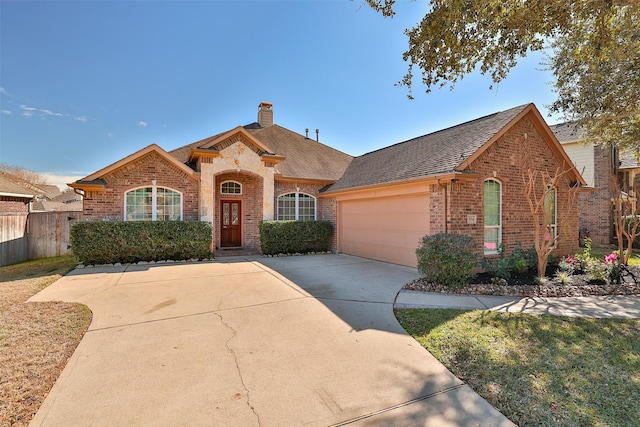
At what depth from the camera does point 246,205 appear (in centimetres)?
1473

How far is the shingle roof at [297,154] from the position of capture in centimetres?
1502

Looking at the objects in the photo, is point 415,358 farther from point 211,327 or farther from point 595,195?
point 595,195

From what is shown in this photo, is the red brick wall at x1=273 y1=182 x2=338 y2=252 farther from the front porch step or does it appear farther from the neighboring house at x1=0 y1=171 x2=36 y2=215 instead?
the neighboring house at x1=0 y1=171 x2=36 y2=215

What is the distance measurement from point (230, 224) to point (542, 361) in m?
13.3

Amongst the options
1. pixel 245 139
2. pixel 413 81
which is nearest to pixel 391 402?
pixel 413 81

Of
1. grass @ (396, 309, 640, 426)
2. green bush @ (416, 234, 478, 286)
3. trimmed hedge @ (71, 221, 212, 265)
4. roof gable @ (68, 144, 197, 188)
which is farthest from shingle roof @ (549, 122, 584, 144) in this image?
roof gable @ (68, 144, 197, 188)

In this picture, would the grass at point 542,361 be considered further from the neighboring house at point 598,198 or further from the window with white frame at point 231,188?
the neighboring house at point 598,198

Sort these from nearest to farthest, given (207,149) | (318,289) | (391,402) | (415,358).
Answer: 1. (391,402)
2. (415,358)
3. (318,289)
4. (207,149)

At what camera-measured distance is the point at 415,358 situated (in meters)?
3.78

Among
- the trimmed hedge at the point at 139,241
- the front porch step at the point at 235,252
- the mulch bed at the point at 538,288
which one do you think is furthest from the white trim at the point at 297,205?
the mulch bed at the point at 538,288

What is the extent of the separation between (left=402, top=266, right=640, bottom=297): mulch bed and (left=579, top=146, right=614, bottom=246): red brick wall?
450 inches

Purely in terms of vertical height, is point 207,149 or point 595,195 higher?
point 207,149

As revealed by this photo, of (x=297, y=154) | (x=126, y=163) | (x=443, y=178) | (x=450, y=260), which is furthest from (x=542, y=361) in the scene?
(x=297, y=154)

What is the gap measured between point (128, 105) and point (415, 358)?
1633cm
